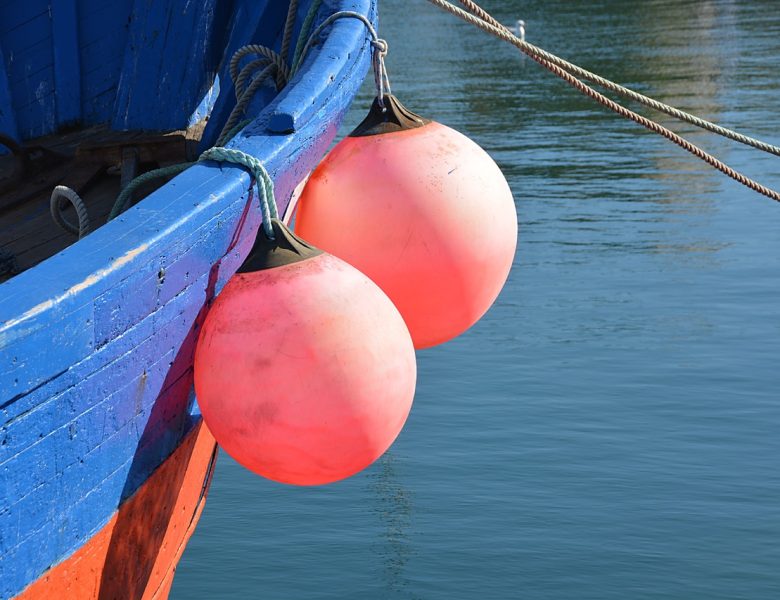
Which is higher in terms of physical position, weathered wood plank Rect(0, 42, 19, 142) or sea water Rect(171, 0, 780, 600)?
weathered wood plank Rect(0, 42, 19, 142)

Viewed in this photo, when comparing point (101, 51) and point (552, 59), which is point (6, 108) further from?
point (552, 59)

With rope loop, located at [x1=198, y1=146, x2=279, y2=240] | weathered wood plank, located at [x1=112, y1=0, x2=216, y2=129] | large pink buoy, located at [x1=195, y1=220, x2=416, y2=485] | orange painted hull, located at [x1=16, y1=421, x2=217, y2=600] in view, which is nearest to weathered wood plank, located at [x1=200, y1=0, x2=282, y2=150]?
weathered wood plank, located at [x1=112, y1=0, x2=216, y2=129]

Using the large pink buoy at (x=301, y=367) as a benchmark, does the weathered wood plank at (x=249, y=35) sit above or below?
below

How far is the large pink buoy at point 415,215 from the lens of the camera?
3.60m

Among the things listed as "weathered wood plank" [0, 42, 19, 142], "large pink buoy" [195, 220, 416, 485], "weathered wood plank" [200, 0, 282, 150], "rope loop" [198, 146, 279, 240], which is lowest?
"weathered wood plank" [0, 42, 19, 142]

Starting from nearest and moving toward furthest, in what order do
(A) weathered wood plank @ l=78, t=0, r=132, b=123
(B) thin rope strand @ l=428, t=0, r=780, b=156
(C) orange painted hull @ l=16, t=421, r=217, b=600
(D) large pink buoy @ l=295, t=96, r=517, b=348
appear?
(C) orange painted hull @ l=16, t=421, r=217, b=600, (D) large pink buoy @ l=295, t=96, r=517, b=348, (B) thin rope strand @ l=428, t=0, r=780, b=156, (A) weathered wood plank @ l=78, t=0, r=132, b=123

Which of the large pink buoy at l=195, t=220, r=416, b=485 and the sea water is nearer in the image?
the large pink buoy at l=195, t=220, r=416, b=485

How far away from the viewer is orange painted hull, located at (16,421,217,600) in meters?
2.83

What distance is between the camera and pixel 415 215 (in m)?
3.59

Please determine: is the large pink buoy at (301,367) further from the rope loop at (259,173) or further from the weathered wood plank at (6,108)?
the weathered wood plank at (6,108)

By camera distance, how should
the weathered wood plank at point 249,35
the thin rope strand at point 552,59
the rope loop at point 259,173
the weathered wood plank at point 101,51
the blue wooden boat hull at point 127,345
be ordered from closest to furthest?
the blue wooden boat hull at point 127,345 < the rope loop at point 259,173 < the thin rope strand at point 552,59 < the weathered wood plank at point 249,35 < the weathered wood plank at point 101,51

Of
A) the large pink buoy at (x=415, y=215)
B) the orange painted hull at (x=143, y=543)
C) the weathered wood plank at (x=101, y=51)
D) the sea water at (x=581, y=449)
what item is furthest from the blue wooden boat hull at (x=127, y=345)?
the sea water at (x=581, y=449)

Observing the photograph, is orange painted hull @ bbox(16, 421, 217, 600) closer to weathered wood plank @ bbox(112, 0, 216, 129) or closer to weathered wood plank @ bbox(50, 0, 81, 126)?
weathered wood plank @ bbox(112, 0, 216, 129)

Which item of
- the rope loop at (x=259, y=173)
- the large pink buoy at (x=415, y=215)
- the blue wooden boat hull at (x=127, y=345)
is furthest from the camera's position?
the large pink buoy at (x=415, y=215)
